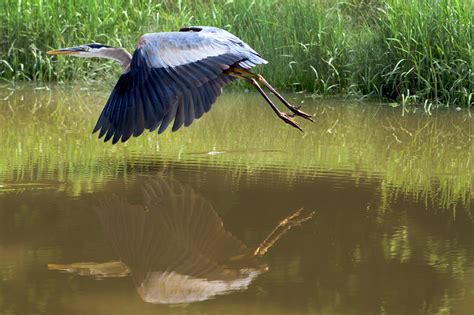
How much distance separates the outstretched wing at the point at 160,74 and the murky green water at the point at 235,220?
1.43 feet

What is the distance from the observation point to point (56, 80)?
35.5 ft

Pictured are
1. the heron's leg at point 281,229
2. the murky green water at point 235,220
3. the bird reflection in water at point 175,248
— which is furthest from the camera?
the heron's leg at point 281,229


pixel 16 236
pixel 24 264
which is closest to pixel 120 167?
pixel 16 236

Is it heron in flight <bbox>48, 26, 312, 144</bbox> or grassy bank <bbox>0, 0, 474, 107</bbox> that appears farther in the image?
grassy bank <bbox>0, 0, 474, 107</bbox>

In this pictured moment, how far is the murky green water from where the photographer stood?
3.77 meters

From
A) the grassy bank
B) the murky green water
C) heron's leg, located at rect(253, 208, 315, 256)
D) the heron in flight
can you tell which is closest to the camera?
the murky green water

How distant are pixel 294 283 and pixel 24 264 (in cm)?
112

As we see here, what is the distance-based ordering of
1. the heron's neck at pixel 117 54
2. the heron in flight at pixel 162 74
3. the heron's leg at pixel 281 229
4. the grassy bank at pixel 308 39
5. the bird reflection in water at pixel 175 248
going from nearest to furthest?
the bird reflection in water at pixel 175 248 → the heron's leg at pixel 281 229 → the heron in flight at pixel 162 74 → the heron's neck at pixel 117 54 → the grassy bank at pixel 308 39

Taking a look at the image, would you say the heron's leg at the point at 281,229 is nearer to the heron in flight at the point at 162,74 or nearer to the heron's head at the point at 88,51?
the heron in flight at the point at 162,74

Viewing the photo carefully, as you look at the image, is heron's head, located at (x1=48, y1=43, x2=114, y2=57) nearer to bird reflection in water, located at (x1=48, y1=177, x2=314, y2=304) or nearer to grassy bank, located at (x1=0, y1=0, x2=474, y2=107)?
bird reflection in water, located at (x1=48, y1=177, x2=314, y2=304)

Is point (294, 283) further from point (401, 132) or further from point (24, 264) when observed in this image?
point (401, 132)

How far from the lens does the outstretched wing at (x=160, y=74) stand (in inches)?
208

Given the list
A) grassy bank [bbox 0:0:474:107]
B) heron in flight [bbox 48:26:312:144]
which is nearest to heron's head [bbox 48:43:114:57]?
heron in flight [bbox 48:26:312:144]

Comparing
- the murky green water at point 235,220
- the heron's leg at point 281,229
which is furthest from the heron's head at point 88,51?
the heron's leg at point 281,229
